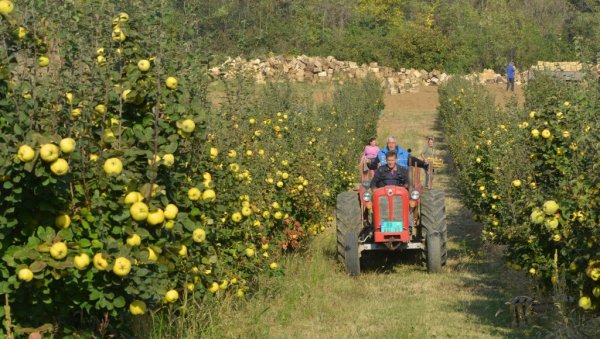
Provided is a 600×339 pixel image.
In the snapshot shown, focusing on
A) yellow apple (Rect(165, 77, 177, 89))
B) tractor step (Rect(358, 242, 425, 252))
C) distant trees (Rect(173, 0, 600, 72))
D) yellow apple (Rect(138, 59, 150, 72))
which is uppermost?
distant trees (Rect(173, 0, 600, 72))

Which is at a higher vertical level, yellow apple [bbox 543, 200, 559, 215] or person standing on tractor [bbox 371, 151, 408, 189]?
yellow apple [bbox 543, 200, 559, 215]

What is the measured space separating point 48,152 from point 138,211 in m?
0.54

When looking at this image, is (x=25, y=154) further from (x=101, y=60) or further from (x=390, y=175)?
(x=390, y=175)

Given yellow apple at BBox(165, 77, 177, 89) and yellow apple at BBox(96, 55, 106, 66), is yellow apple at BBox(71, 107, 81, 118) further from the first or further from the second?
yellow apple at BBox(165, 77, 177, 89)

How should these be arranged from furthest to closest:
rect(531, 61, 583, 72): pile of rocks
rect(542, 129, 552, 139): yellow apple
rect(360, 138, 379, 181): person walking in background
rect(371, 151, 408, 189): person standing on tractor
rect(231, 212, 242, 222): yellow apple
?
1. rect(360, 138, 379, 181): person walking in background
2. rect(371, 151, 408, 189): person standing on tractor
3. rect(531, 61, 583, 72): pile of rocks
4. rect(542, 129, 552, 139): yellow apple
5. rect(231, 212, 242, 222): yellow apple

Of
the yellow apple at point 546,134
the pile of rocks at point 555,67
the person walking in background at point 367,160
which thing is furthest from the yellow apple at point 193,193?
the person walking in background at point 367,160

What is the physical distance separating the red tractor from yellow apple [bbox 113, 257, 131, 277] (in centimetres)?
636

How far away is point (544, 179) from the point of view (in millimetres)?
7535

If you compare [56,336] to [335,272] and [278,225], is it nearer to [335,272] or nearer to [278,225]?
[278,225]

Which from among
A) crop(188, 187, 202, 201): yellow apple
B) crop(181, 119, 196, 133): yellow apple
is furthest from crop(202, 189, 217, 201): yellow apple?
crop(181, 119, 196, 133): yellow apple

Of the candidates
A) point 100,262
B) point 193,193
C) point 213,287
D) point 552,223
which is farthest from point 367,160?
point 100,262

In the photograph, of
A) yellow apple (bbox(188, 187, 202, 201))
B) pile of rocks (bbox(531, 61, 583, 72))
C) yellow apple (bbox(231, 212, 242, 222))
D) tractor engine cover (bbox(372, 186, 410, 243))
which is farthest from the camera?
tractor engine cover (bbox(372, 186, 410, 243))

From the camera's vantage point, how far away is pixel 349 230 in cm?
1012

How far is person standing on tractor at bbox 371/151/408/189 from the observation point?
10.5 m
